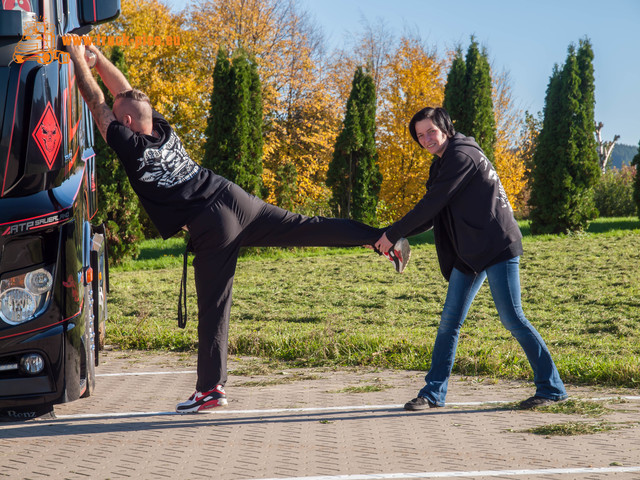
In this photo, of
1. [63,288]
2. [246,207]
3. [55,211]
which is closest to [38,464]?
[63,288]

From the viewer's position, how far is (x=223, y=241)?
4668 mm

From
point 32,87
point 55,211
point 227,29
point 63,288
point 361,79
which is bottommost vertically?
point 63,288

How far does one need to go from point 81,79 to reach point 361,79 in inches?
728

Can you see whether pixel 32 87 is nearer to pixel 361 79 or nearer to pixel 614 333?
pixel 614 333

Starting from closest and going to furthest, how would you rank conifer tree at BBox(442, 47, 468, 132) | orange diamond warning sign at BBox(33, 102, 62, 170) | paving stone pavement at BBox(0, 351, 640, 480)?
paving stone pavement at BBox(0, 351, 640, 480) < orange diamond warning sign at BBox(33, 102, 62, 170) < conifer tree at BBox(442, 47, 468, 132)

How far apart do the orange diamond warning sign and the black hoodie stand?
2.40m

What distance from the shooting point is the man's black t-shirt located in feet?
14.7

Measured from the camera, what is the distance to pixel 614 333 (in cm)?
803

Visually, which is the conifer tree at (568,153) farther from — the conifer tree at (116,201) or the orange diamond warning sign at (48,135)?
the orange diamond warning sign at (48,135)

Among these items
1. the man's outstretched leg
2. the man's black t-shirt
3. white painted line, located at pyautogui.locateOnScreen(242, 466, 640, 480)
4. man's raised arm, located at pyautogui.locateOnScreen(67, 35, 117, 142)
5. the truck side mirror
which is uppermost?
the truck side mirror

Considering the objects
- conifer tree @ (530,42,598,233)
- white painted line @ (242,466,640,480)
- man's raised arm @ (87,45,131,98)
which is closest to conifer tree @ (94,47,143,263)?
conifer tree @ (530,42,598,233)

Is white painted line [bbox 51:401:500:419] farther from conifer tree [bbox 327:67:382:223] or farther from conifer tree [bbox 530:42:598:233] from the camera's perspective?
conifer tree [bbox 530:42:598:233]

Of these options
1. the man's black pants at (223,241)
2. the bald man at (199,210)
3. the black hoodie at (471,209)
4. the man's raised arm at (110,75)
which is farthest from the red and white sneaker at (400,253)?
the man's raised arm at (110,75)

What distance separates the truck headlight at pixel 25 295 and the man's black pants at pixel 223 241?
40.9 inches
